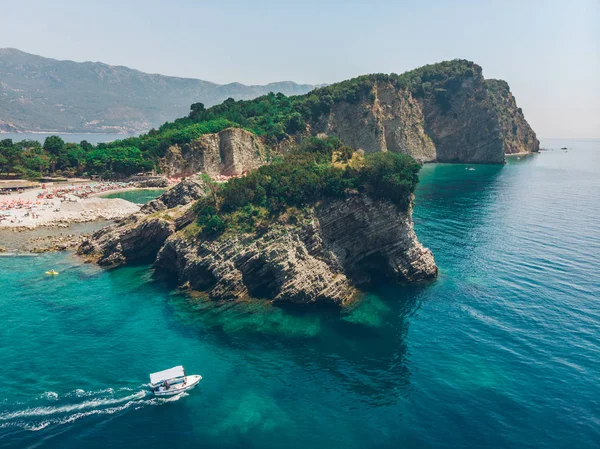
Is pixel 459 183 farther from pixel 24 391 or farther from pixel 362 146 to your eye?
pixel 24 391

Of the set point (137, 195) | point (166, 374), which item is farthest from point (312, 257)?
point (137, 195)

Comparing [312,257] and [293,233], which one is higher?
[293,233]

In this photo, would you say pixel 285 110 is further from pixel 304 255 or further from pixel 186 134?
pixel 304 255

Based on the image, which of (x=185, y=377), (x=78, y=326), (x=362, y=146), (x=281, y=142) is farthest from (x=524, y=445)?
(x=362, y=146)

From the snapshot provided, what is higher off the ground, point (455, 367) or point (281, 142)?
point (281, 142)

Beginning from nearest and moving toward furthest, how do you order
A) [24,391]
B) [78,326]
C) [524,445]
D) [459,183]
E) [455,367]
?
[524,445] → [24,391] → [455,367] → [78,326] → [459,183]

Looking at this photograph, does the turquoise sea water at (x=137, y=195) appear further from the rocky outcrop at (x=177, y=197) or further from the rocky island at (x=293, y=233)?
the rocky island at (x=293, y=233)

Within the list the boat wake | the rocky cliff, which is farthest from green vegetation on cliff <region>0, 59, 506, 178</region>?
the boat wake

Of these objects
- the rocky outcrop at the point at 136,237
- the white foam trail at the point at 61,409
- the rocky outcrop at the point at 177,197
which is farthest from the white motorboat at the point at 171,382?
the rocky outcrop at the point at 177,197
